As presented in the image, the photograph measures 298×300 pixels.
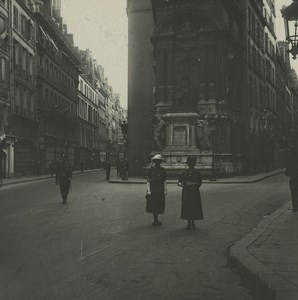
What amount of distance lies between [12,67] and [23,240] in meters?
33.0

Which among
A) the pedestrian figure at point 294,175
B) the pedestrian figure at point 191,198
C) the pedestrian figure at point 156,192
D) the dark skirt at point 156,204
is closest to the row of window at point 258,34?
the pedestrian figure at point 294,175

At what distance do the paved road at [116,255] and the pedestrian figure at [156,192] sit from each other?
0.35 metres

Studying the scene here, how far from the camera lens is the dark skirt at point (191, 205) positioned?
10.7 metres

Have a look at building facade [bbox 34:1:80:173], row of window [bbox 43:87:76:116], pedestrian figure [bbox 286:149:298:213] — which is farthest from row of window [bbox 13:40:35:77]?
pedestrian figure [bbox 286:149:298:213]

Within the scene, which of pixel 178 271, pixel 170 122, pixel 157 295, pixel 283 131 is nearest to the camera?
pixel 157 295

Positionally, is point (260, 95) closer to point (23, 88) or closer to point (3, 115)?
point (23, 88)

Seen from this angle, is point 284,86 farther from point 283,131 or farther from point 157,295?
point 157,295

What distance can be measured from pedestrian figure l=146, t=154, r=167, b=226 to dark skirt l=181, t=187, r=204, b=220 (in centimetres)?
72

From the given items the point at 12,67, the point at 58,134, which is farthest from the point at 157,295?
the point at 58,134

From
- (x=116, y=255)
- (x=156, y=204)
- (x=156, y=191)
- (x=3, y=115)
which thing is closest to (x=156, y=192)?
(x=156, y=191)

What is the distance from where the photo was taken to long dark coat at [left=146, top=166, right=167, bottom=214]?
37.2 ft

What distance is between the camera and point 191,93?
36.5m

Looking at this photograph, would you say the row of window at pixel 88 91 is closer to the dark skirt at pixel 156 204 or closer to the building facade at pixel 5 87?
the building facade at pixel 5 87

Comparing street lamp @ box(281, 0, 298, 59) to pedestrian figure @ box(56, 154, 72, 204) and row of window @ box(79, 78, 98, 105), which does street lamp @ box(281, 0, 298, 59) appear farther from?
row of window @ box(79, 78, 98, 105)
